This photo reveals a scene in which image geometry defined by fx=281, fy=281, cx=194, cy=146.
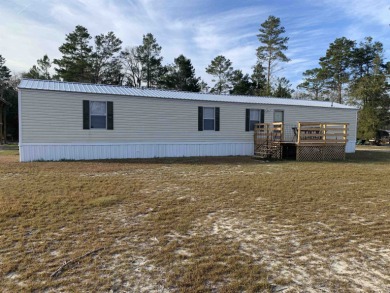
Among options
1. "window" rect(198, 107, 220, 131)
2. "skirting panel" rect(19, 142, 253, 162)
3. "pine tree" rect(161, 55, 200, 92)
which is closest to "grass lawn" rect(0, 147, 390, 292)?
"skirting panel" rect(19, 142, 253, 162)

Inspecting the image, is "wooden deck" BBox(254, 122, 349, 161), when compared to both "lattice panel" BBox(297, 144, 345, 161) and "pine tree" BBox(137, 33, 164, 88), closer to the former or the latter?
"lattice panel" BBox(297, 144, 345, 161)

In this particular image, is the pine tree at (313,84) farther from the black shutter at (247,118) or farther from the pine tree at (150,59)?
the black shutter at (247,118)

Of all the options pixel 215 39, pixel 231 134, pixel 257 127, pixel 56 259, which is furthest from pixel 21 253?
pixel 215 39

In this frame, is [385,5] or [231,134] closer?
[385,5]

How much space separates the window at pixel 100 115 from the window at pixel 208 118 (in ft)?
13.9

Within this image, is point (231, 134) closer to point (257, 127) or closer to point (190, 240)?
point (257, 127)

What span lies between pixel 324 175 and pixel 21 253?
7487 millimetres

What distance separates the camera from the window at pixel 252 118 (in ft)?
46.1

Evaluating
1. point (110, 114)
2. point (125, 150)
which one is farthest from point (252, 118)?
point (110, 114)

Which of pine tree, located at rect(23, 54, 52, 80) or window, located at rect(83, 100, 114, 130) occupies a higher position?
pine tree, located at rect(23, 54, 52, 80)

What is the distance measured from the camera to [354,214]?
14.1 feet

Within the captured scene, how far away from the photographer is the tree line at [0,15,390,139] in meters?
28.8

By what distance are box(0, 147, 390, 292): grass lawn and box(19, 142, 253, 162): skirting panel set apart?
452 centimetres

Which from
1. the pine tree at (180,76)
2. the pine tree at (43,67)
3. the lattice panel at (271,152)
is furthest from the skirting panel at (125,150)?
the pine tree at (43,67)
